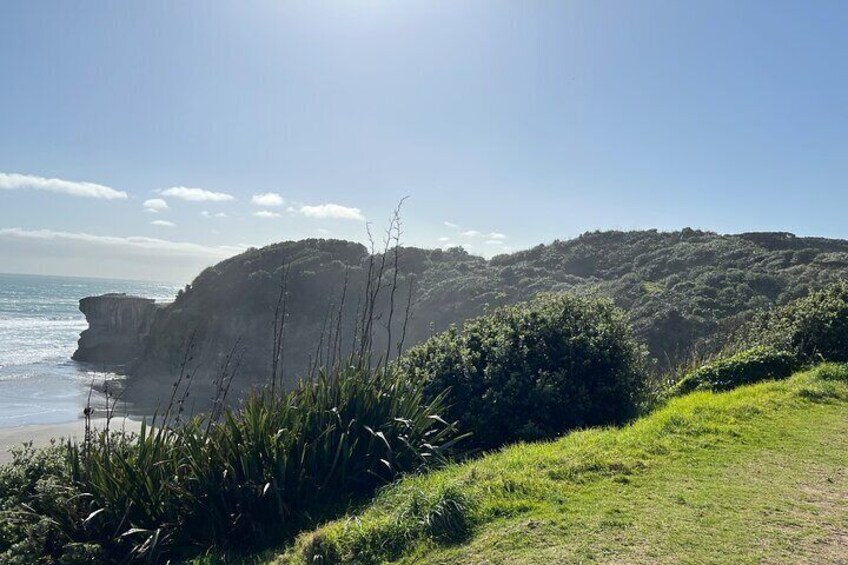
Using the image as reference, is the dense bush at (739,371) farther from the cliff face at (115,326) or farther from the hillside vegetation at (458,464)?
the cliff face at (115,326)

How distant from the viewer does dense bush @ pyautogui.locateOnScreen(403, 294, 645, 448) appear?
294 inches

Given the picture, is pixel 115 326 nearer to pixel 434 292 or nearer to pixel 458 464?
pixel 434 292

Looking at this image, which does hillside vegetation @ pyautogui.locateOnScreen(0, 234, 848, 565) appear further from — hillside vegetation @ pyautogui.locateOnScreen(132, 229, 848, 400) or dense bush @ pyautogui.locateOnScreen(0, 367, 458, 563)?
hillside vegetation @ pyautogui.locateOnScreen(132, 229, 848, 400)

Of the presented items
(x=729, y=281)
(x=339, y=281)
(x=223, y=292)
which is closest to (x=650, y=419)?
(x=729, y=281)

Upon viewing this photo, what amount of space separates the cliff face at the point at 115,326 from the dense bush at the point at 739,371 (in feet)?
153

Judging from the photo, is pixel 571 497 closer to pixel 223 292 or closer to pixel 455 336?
pixel 455 336

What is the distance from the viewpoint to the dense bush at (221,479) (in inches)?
209

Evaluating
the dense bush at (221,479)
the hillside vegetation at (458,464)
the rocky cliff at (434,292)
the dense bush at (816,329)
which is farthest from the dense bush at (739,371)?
the rocky cliff at (434,292)

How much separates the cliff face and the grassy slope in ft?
160

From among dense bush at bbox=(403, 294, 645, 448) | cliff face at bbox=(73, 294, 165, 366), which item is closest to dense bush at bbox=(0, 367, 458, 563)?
dense bush at bbox=(403, 294, 645, 448)

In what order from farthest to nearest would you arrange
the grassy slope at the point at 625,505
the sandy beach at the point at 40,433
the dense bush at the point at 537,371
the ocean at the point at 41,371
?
the ocean at the point at 41,371 < the sandy beach at the point at 40,433 < the dense bush at the point at 537,371 < the grassy slope at the point at 625,505

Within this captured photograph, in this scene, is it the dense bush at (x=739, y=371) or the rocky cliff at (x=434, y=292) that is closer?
the dense bush at (x=739, y=371)

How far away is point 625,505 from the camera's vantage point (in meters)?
4.39

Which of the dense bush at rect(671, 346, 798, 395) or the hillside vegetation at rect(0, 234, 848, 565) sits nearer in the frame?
the hillside vegetation at rect(0, 234, 848, 565)
